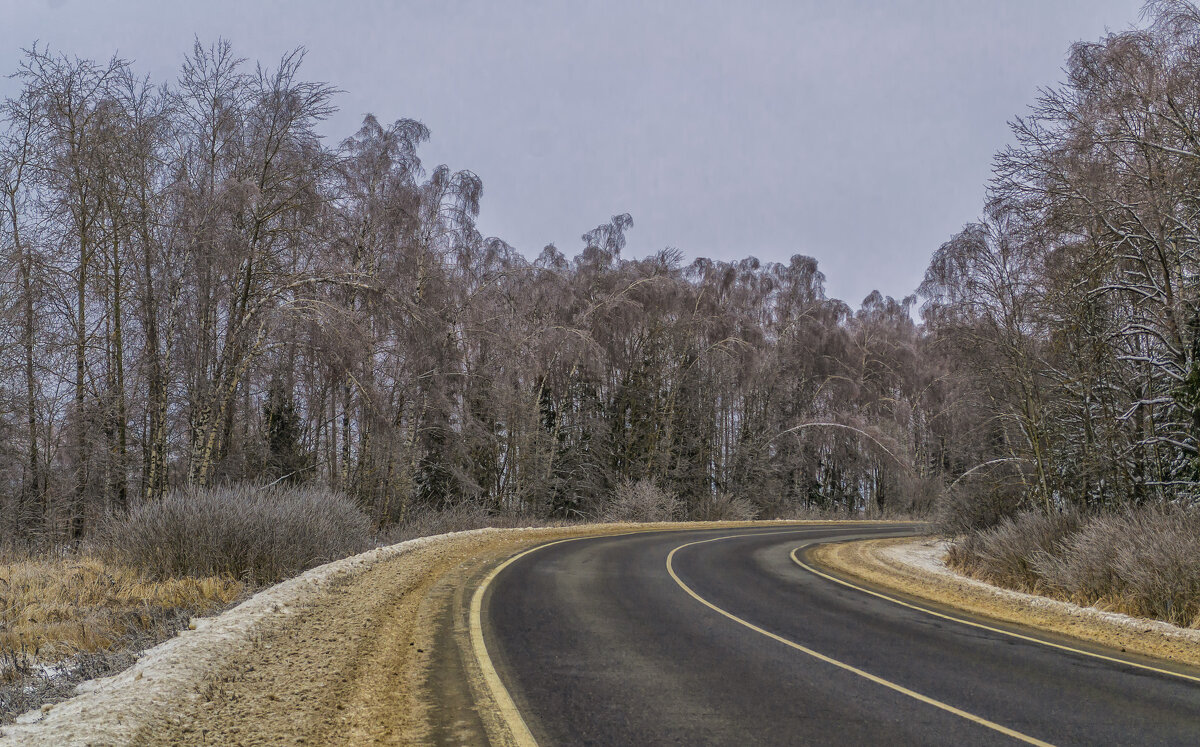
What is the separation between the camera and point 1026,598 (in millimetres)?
11414

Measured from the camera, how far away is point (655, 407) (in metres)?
34.2

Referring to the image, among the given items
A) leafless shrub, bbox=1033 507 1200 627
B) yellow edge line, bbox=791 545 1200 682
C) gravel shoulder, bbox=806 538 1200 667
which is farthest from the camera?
leafless shrub, bbox=1033 507 1200 627

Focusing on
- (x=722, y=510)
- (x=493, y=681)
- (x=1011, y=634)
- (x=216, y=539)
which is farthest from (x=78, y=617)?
(x=722, y=510)

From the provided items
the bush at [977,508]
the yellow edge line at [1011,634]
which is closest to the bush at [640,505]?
the bush at [977,508]

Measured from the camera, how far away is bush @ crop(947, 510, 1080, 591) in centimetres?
1273

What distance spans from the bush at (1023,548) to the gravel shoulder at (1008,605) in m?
0.50

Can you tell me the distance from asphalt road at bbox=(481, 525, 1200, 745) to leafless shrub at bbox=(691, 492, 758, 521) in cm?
2227

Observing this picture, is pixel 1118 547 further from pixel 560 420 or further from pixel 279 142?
pixel 560 420

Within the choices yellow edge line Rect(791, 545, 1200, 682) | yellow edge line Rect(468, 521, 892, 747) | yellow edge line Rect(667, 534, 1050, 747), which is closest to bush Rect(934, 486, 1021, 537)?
yellow edge line Rect(791, 545, 1200, 682)

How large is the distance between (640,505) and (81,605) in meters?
22.3

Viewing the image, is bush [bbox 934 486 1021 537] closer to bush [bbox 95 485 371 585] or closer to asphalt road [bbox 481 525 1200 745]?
asphalt road [bbox 481 525 1200 745]

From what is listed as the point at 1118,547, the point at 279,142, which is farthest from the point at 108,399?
the point at 1118,547

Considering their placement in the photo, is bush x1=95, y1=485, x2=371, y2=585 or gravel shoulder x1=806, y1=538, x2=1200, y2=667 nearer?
gravel shoulder x1=806, y1=538, x2=1200, y2=667

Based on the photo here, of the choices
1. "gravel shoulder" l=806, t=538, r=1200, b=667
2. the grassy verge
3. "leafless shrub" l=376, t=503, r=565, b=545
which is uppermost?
the grassy verge
